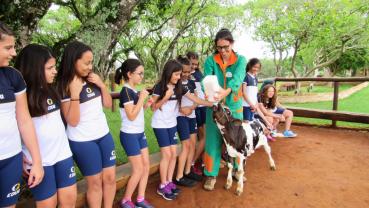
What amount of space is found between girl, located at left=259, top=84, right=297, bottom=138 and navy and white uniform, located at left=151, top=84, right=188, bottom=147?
265 cm

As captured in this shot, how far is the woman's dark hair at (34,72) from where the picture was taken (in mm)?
1787

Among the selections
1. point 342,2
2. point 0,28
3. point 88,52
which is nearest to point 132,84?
point 88,52

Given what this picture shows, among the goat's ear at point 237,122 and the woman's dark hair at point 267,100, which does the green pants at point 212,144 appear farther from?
the woman's dark hair at point 267,100

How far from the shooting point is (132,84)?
274cm

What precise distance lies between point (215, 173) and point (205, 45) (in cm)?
1670

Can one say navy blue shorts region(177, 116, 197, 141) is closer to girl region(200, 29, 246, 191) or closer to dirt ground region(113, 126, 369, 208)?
girl region(200, 29, 246, 191)

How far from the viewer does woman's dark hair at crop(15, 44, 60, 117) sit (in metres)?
1.79

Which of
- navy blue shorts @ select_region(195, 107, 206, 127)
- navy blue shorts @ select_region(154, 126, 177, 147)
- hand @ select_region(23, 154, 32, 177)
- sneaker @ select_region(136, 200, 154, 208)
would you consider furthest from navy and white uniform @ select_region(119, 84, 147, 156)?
navy blue shorts @ select_region(195, 107, 206, 127)

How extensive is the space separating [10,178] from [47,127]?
0.37 meters

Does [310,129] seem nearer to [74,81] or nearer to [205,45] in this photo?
[74,81]

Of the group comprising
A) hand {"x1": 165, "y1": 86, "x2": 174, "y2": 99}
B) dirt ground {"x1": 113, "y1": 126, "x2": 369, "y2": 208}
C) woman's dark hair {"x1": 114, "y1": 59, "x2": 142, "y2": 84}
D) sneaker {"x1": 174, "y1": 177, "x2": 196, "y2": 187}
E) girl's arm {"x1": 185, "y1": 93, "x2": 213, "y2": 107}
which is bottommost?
dirt ground {"x1": 113, "y1": 126, "x2": 369, "y2": 208}

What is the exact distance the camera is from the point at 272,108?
569 cm

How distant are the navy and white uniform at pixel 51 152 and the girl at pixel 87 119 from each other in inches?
6.6

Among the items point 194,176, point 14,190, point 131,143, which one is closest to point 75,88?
point 14,190
